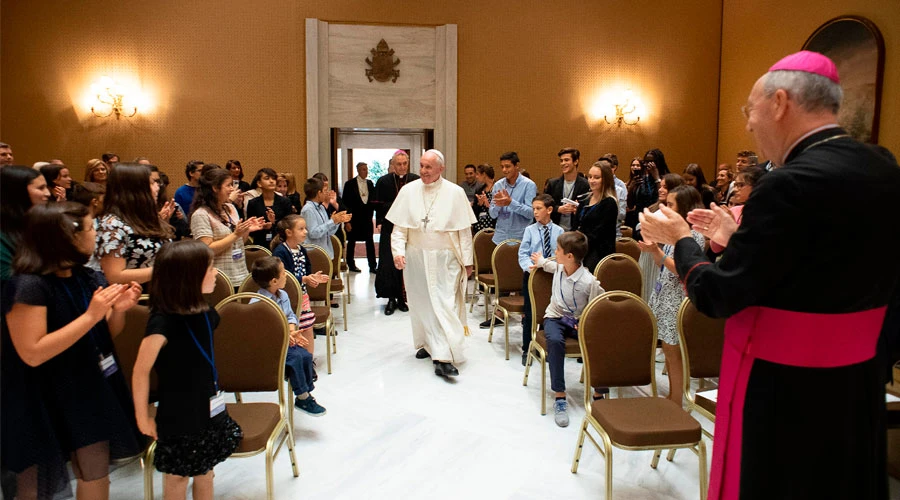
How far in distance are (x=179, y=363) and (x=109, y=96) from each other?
822 centimetres

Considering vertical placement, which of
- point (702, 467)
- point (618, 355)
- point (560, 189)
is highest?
point (560, 189)

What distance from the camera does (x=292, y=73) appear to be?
939 centimetres

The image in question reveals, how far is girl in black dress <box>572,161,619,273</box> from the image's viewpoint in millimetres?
5078

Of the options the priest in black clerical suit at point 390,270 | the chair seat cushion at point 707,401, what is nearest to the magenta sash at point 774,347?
the chair seat cushion at point 707,401

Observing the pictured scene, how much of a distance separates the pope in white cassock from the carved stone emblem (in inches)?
199

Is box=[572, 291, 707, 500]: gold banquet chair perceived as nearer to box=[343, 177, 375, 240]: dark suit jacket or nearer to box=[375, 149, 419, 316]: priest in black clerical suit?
box=[375, 149, 419, 316]: priest in black clerical suit

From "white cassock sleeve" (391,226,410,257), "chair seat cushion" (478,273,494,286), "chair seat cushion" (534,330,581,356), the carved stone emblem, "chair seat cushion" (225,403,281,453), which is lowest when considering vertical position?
"chair seat cushion" (225,403,281,453)

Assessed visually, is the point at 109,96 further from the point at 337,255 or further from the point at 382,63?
the point at 337,255

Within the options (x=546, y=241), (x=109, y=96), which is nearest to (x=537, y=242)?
(x=546, y=241)

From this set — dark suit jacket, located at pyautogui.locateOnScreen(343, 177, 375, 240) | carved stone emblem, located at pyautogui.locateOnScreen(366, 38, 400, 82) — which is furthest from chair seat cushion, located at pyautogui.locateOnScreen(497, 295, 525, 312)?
carved stone emblem, located at pyautogui.locateOnScreen(366, 38, 400, 82)

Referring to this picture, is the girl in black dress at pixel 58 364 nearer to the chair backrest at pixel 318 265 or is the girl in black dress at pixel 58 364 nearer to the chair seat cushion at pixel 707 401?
the chair seat cushion at pixel 707 401

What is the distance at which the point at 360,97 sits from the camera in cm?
965

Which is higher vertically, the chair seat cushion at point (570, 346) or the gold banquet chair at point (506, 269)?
the gold banquet chair at point (506, 269)

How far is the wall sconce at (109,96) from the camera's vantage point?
8.98 m
